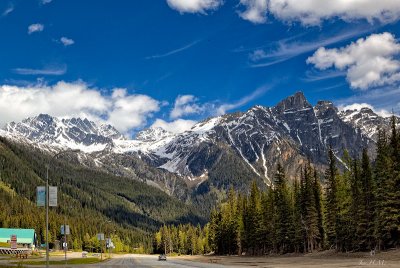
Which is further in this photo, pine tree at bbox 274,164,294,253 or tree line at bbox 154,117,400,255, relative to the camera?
pine tree at bbox 274,164,294,253

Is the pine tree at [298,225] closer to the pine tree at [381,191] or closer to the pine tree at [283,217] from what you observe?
the pine tree at [283,217]

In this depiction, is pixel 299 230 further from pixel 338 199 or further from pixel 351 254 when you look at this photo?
pixel 351 254

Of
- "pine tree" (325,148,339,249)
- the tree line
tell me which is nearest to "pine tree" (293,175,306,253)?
the tree line

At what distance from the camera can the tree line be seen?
70.2 meters

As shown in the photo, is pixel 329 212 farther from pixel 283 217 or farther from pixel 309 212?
pixel 283 217

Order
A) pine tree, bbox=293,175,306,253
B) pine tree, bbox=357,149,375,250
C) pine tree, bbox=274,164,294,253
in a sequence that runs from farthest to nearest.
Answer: pine tree, bbox=274,164,294,253 < pine tree, bbox=293,175,306,253 < pine tree, bbox=357,149,375,250

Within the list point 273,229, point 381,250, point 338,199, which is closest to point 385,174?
point 381,250

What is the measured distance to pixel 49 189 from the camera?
40.7m

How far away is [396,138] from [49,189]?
48428mm

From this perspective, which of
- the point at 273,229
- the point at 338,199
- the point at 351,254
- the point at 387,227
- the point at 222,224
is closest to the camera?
the point at 387,227

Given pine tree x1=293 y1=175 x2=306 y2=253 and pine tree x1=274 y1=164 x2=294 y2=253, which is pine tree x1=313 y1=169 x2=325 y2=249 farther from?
pine tree x1=274 y1=164 x2=294 y2=253

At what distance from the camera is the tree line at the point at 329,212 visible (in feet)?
230

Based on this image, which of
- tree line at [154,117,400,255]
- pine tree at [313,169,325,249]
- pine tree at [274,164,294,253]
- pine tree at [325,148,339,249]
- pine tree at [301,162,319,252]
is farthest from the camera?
pine tree at [274,164,294,253]

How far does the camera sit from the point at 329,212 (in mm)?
92375
